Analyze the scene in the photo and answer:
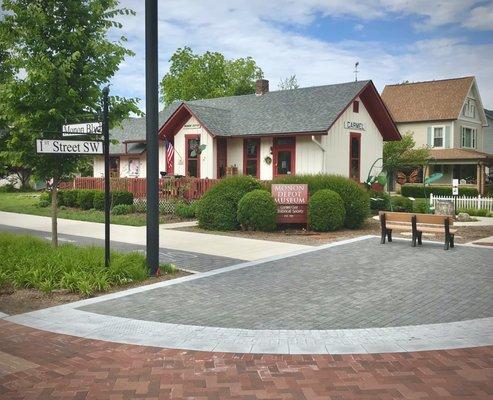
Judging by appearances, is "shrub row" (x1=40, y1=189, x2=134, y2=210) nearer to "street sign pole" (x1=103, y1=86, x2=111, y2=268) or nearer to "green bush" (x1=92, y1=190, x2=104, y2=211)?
"green bush" (x1=92, y1=190, x2=104, y2=211)

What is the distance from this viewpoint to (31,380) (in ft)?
15.0

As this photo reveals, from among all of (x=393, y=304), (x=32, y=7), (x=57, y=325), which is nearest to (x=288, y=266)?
(x=393, y=304)

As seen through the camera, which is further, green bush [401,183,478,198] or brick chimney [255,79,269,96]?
green bush [401,183,478,198]

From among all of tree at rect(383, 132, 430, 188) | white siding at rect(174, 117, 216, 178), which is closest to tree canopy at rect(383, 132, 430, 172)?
tree at rect(383, 132, 430, 188)

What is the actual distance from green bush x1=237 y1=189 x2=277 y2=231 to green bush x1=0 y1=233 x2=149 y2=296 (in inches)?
250

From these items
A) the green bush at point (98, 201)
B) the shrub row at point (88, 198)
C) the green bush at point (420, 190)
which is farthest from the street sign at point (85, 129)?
the green bush at point (420, 190)

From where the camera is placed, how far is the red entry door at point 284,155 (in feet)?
77.0

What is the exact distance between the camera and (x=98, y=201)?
22.9 meters

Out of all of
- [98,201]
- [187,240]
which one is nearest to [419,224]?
[187,240]

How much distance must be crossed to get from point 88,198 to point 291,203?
1172 centimetres

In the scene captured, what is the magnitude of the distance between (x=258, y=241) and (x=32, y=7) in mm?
7662

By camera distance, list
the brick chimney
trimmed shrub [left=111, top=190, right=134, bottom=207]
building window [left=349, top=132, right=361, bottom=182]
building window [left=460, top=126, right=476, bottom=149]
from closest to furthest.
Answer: trimmed shrub [left=111, top=190, right=134, bottom=207] < building window [left=349, top=132, right=361, bottom=182] < the brick chimney < building window [left=460, top=126, right=476, bottom=149]

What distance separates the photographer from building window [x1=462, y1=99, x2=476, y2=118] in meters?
38.4

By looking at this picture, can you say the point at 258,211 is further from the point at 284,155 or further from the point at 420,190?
the point at 420,190
